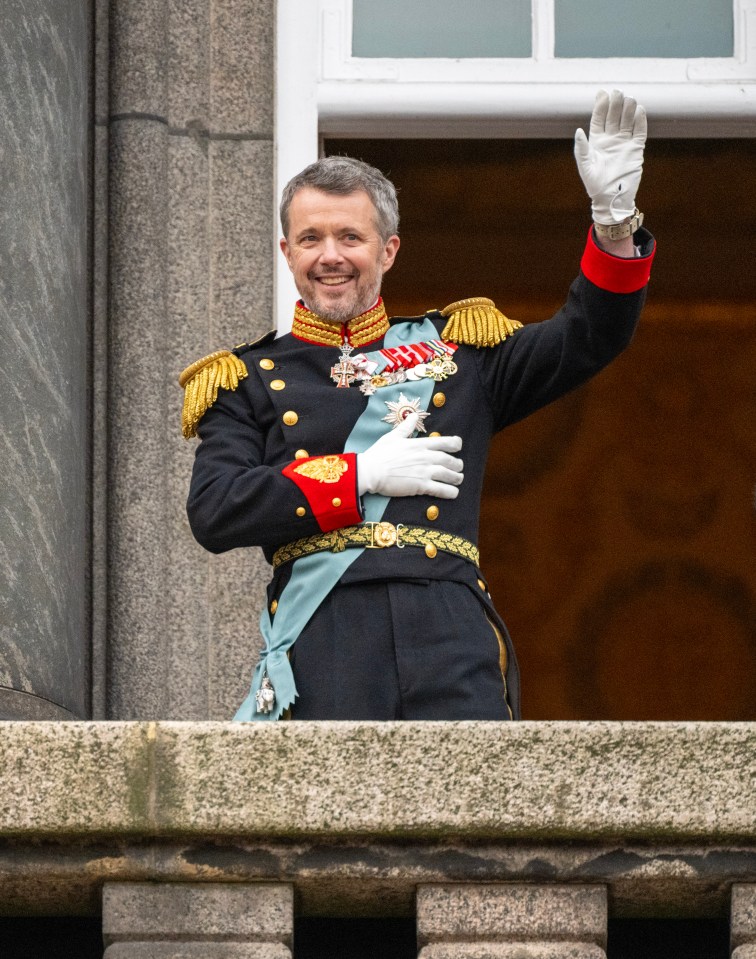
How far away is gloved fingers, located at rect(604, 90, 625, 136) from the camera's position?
3.73 meters

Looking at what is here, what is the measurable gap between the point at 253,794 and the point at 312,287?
4.09 feet

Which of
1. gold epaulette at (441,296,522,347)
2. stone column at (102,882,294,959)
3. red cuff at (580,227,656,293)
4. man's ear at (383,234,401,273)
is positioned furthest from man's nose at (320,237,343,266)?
stone column at (102,882,294,959)

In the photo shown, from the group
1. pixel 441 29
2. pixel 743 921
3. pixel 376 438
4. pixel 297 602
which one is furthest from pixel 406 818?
pixel 441 29

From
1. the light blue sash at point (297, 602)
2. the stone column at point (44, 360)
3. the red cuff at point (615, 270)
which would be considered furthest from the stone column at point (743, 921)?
the stone column at point (44, 360)

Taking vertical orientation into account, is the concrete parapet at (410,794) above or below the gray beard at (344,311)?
below

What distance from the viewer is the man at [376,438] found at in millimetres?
3629

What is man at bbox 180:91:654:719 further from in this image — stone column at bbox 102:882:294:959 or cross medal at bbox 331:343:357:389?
stone column at bbox 102:882:294:959

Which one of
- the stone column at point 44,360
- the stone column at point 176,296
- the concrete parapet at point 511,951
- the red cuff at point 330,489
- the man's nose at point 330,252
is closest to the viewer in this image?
the concrete parapet at point 511,951

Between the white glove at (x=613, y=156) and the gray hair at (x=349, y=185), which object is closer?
the white glove at (x=613, y=156)

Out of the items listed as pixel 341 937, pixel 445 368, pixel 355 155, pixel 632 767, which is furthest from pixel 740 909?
pixel 355 155

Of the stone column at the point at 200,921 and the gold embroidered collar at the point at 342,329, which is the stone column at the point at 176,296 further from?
the stone column at the point at 200,921

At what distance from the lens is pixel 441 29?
5176 mm

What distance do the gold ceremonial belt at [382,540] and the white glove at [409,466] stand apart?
0.21 feet

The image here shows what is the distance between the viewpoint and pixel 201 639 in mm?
4902
